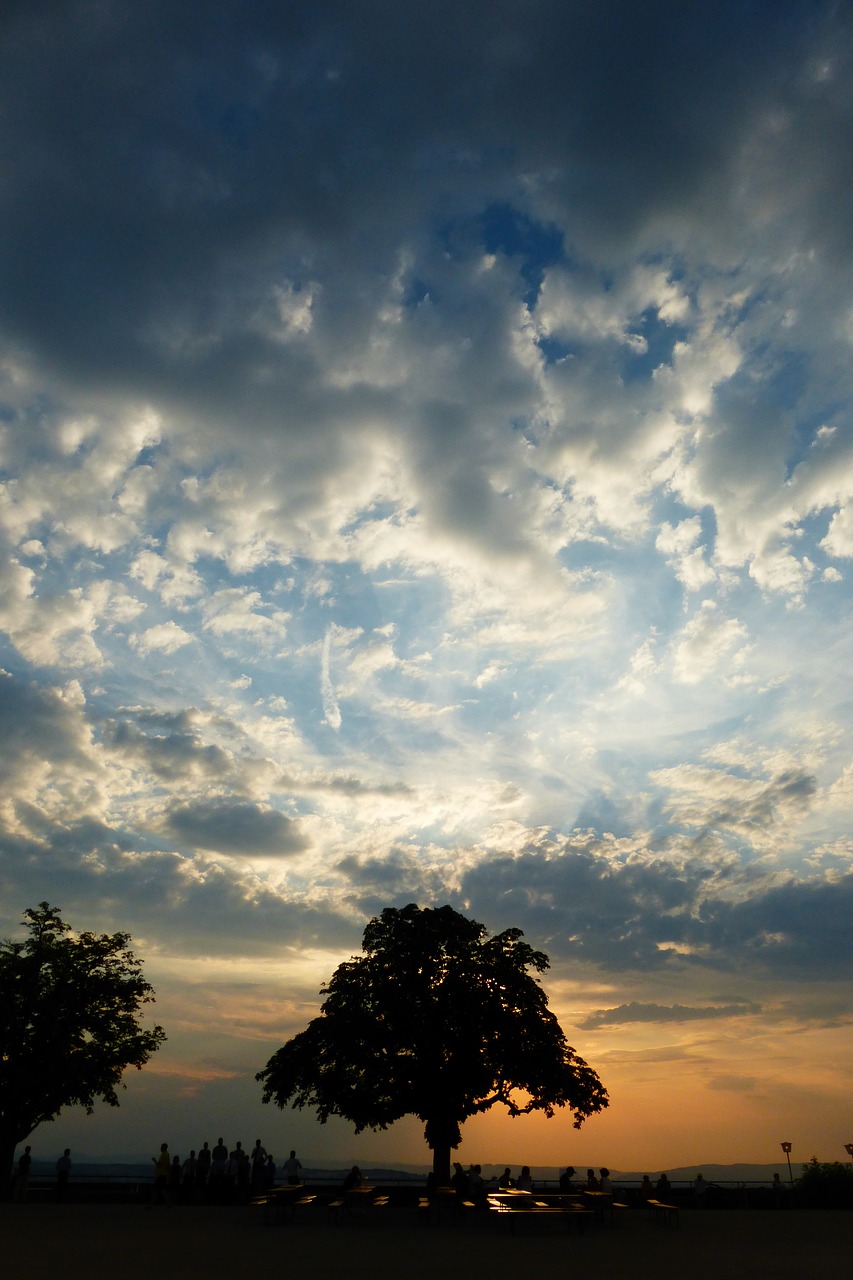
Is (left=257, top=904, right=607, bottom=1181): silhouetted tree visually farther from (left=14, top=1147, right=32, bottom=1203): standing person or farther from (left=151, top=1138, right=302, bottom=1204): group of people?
(left=14, top=1147, right=32, bottom=1203): standing person

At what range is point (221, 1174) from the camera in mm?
33031

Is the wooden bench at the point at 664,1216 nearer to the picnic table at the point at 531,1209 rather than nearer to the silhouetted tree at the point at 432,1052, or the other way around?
the picnic table at the point at 531,1209

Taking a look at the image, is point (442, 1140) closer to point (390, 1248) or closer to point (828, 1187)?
point (828, 1187)

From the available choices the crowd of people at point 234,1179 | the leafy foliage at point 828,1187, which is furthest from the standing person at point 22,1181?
the leafy foliage at point 828,1187

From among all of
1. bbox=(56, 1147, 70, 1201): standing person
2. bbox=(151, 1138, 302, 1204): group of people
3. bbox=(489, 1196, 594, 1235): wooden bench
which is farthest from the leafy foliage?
bbox=(56, 1147, 70, 1201): standing person

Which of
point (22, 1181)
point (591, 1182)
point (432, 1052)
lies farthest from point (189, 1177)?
point (591, 1182)

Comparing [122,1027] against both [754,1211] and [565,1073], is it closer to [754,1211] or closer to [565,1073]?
[565,1073]

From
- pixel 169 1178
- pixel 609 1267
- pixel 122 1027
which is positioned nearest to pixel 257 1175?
pixel 169 1178

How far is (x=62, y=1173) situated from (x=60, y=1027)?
7.56 m

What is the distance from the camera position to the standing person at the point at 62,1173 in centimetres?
3046

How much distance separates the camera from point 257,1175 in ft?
113

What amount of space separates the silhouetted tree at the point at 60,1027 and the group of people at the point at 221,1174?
640 centimetres

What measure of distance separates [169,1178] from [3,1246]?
16223 millimetres

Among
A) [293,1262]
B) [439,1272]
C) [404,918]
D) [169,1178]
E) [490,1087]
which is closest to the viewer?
[439,1272]
